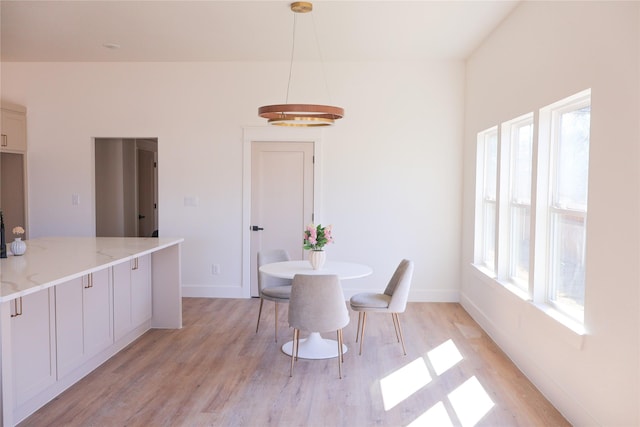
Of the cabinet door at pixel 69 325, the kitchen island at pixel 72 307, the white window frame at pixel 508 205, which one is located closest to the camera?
the kitchen island at pixel 72 307

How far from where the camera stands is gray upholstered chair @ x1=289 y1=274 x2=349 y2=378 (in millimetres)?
3754

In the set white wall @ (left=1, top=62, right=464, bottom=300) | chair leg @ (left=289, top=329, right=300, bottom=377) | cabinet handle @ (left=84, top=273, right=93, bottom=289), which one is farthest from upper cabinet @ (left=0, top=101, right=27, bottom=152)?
chair leg @ (left=289, top=329, right=300, bottom=377)

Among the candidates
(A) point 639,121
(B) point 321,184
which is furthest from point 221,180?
(A) point 639,121

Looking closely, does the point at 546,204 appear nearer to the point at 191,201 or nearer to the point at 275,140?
the point at 275,140

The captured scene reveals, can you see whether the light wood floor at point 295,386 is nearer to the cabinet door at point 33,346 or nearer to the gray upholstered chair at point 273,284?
the cabinet door at point 33,346

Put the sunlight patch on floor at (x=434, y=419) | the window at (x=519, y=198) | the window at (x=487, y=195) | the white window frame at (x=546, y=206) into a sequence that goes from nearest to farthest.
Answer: the sunlight patch on floor at (x=434, y=419), the white window frame at (x=546, y=206), the window at (x=519, y=198), the window at (x=487, y=195)

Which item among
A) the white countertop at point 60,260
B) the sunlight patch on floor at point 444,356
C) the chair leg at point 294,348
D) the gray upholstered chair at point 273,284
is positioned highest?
the white countertop at point 60,260

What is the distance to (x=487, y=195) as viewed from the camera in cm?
555

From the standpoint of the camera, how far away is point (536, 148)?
371 centimetres

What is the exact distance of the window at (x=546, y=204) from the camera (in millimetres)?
3264

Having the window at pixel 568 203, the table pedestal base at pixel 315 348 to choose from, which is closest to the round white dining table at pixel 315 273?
the table pedestal base at pixel 315 348

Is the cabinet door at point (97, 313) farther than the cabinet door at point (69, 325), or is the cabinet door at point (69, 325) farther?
the cabinet door at point (97, 313)

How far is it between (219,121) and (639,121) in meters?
4.95

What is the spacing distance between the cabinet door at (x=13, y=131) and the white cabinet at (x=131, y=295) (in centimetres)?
276
